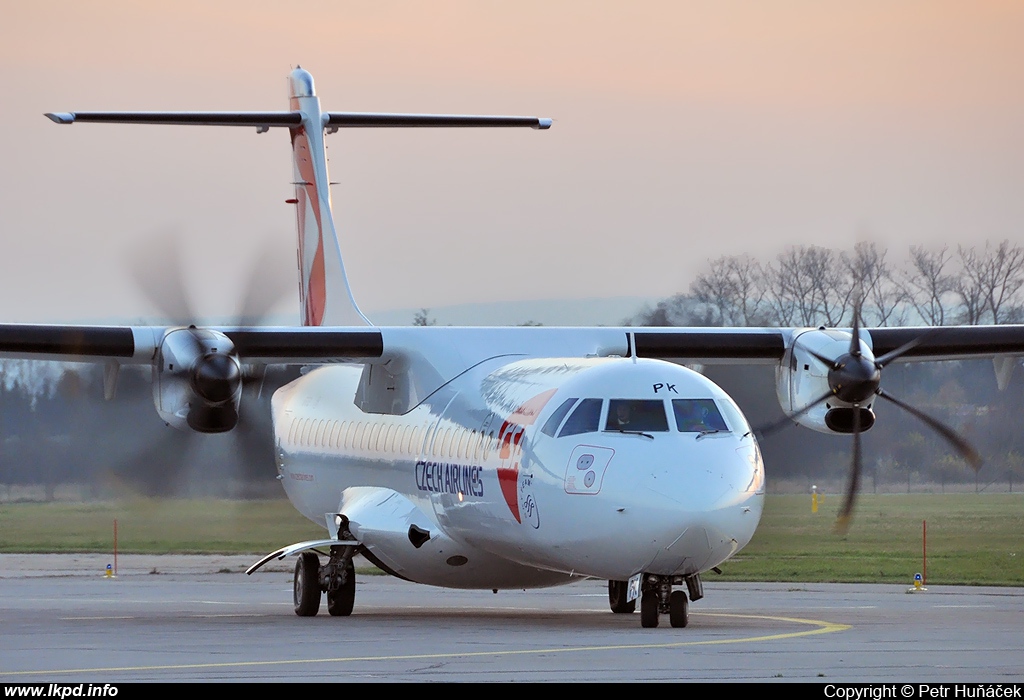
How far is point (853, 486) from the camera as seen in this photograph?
648 inches

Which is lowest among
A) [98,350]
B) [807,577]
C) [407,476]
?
[807,577]

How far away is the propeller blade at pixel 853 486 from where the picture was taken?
53.1 ft

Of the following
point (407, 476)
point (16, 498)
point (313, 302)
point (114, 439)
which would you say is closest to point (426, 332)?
point (407, 476)

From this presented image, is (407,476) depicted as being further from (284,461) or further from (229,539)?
(229,539)

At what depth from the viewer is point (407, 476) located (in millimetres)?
17016

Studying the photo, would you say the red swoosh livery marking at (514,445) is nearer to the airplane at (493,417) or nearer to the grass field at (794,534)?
the airplane at (493,417)

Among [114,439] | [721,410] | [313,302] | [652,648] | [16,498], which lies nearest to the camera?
[652,648]

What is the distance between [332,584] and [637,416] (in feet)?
17.6

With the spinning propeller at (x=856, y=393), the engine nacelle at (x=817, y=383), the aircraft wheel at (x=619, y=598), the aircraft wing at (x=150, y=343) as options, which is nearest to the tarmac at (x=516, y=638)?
the aircraft wheel at (x=619, y=598)

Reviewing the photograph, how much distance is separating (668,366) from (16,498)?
28.3 metres

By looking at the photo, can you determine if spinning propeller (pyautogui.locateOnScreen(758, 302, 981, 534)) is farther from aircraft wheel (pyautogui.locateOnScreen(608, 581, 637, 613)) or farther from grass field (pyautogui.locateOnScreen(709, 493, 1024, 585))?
grass field (pyautogui.locateOnScreen(709, 493, 1024, 585))

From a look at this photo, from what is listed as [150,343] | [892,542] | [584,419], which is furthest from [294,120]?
[892,542]

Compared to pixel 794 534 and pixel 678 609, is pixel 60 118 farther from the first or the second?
pixel 794 534

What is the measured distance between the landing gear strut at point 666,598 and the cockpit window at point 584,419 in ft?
4.43
